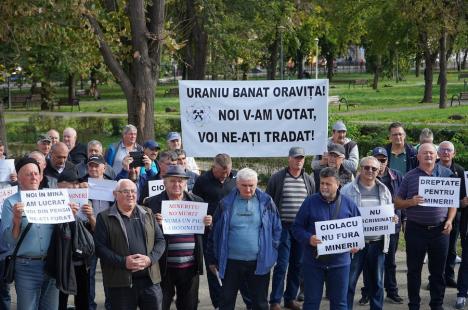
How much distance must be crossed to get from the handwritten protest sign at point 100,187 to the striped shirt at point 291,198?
6.43 feet

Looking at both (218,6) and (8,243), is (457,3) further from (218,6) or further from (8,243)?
(8,243)

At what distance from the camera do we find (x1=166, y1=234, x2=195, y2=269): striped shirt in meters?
7.69

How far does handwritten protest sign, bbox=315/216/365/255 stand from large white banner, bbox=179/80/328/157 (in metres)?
2.57

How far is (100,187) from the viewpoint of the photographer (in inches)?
335

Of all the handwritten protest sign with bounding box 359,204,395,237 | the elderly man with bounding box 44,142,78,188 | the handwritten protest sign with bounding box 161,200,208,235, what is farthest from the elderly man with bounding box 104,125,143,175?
the handwritten protest sign with bounding box 359,204,395,237

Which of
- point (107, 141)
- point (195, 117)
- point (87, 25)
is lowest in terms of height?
point (107, 141)

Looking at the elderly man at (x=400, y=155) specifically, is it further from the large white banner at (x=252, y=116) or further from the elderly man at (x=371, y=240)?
the elderly man at (x=371, y=240)

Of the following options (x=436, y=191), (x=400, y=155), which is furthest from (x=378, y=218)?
(x=400, y=155)

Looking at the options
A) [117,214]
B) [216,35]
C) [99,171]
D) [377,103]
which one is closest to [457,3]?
[216,35]

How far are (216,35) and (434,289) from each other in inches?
603

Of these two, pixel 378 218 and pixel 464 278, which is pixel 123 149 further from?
pixel 464 278

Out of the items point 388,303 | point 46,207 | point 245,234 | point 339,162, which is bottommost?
point 388,303

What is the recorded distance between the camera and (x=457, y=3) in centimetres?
1891

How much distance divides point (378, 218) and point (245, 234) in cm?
165
